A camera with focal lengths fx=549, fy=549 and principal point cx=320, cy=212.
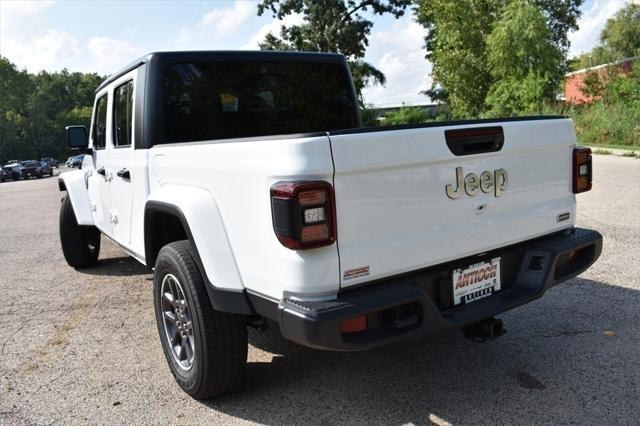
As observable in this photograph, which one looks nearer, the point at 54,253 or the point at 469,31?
the point at 54,253

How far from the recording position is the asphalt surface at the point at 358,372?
9.66ft

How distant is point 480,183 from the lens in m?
2.88

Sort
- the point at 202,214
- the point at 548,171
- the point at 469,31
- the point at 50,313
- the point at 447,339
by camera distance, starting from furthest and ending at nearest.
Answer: the point at 469,31, the point at 50,313, the point at 447,339, the point at 548,171, the point at 202,214

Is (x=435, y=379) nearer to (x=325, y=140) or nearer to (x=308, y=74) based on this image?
(x=325, y=140)

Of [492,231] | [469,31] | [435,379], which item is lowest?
[435,379]

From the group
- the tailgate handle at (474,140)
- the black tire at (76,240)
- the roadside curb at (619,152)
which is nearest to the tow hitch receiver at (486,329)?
the tailgate handle at (474,140)

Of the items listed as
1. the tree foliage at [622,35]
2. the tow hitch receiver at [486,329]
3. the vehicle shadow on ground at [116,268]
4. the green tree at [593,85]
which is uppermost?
the tree foliage at [622,35]

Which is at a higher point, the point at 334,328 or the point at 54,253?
the point at 334,328

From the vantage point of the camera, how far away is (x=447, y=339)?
3875mm

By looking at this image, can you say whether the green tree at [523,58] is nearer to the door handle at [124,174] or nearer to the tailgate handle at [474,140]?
the door handle at [124,174]

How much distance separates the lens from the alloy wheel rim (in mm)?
3172

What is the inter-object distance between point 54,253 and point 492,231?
22.0ft

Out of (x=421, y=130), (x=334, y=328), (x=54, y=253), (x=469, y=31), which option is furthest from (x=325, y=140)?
(x=469, y=31)

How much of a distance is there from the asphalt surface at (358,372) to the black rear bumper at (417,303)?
551 millimetres
